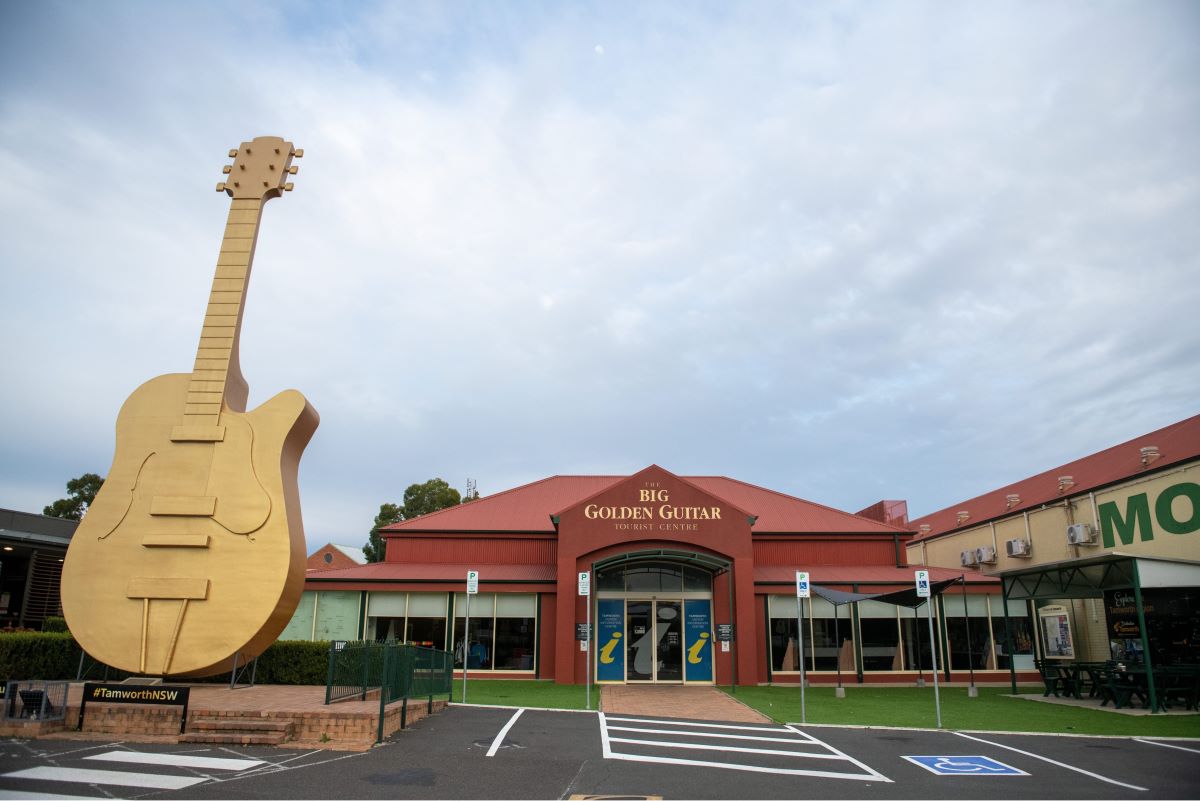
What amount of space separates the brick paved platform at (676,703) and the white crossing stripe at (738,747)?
3.80 ft

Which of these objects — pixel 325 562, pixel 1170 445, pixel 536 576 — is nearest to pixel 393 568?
pixel 536 576

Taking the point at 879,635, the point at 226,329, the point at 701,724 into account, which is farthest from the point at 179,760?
the point at 879,635

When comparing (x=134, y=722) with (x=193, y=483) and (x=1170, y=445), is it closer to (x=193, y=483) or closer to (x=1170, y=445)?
(x=193, y=483)

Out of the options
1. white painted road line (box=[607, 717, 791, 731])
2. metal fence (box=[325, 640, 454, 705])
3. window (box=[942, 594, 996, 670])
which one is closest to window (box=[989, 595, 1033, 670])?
window (box=[942, 594, 996, 670])

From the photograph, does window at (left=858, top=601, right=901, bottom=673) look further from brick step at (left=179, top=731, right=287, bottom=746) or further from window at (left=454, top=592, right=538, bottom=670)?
brick step at (left=179, top=731, right=287, bottom=746)

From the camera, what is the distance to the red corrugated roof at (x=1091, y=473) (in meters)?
23.0

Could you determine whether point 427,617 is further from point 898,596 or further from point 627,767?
point 627,767

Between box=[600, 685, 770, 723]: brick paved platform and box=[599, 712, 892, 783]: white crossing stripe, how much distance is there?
3.80 feet

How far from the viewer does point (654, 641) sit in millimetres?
23562

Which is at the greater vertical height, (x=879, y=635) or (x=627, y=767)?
(x=879, y=635)

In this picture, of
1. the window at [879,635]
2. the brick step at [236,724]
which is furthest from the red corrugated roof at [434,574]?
the brick step at [236,724]

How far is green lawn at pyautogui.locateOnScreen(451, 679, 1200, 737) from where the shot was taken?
573 inches

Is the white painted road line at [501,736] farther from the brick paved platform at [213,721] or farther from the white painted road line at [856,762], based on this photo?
the white painted road line at [856,762]

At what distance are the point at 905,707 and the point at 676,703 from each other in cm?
512
